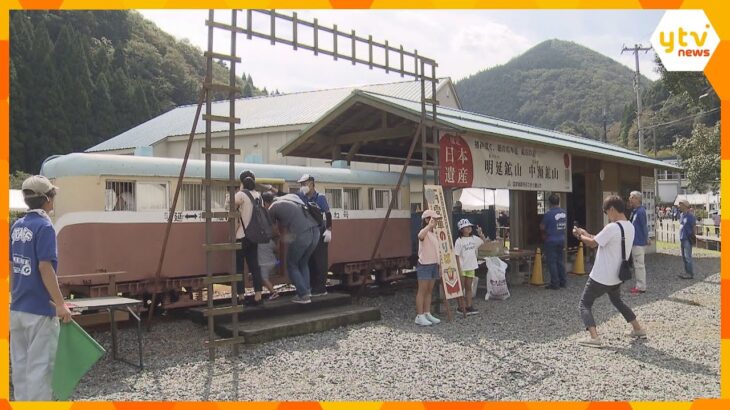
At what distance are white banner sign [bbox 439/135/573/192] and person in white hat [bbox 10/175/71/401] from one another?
22.6 feet

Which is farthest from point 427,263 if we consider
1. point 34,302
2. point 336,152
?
point 34,302

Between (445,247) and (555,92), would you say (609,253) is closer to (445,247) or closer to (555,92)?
(445,247)

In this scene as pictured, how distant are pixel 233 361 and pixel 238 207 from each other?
221cm

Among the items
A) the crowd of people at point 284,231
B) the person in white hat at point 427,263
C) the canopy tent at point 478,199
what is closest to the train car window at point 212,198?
the crowd of people at point 284,231

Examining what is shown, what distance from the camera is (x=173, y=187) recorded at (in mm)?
8836

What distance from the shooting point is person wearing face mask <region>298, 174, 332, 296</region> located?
944 centimetres

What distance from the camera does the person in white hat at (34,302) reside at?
4469 millimetres

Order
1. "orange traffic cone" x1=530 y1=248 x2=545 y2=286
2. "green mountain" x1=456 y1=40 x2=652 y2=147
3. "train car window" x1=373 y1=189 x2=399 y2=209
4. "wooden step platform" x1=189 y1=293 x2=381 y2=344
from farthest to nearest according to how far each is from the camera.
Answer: "green mountain" x1=456 y1=40 x2=652 y2=147 → "orange traffic cone" x1=530 y1=248 x2=545 y2=286 → "train car window" x1=373 y1=189 x2=399 y2=209 → "wooden step platform" x1=189 y1=293 x2=381 y2=344

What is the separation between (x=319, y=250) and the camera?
31.6 ft

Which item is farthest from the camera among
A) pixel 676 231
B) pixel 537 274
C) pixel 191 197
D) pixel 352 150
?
pixel 676 231

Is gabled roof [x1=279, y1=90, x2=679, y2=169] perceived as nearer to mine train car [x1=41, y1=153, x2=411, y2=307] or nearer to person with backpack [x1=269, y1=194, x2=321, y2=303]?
mine train car [x1=41, y1=153, x2=411, y2=307]

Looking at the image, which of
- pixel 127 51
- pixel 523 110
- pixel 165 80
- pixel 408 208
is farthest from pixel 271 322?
pixel 523 110

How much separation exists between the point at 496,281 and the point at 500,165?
242cm

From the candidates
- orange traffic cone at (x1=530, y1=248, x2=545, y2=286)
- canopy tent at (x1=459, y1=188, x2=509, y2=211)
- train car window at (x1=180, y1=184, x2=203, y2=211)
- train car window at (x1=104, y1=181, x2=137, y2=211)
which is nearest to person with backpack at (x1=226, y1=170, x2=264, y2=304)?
train car window at (x1=180, y1=184, x2=203, y2=211)
